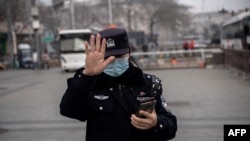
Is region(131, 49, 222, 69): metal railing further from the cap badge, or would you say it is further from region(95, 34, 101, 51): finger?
region(95, 34, 101, 51): finger

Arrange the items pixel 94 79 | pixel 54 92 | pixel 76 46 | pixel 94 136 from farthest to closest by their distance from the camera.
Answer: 1. pixel 76 46
2. pixel 54 92
3. pixel 94 136
4. pixel 94 79

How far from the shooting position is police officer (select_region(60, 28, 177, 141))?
2648mm

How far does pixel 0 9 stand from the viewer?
36312mm

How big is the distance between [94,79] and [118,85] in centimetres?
21

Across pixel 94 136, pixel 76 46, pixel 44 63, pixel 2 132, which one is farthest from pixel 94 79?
pixel 44 63

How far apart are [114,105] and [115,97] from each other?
0.05 m

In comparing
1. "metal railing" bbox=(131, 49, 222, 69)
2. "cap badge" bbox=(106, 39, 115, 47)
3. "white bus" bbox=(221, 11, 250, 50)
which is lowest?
"metal railing" bbox=(131, 49, 222, 69)

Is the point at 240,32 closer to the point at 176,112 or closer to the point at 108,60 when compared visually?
the point at 176,112

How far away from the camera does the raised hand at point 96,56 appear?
2.50m

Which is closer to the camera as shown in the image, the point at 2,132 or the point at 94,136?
the point at 94,136

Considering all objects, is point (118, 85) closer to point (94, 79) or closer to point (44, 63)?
point (94, 79)

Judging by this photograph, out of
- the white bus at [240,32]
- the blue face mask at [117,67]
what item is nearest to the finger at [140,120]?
the blue face mask at [117,67]

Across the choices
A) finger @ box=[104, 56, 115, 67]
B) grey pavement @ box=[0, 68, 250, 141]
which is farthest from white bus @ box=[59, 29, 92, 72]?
finger @ box=[104, 56, 115, 67]

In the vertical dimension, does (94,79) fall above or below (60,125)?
Result: above
